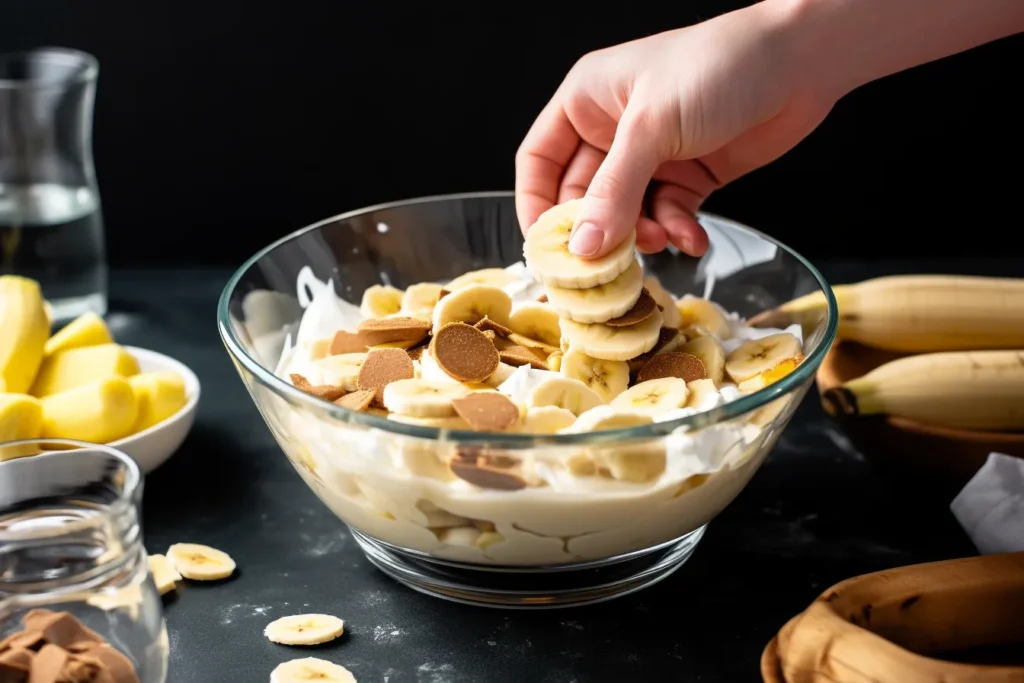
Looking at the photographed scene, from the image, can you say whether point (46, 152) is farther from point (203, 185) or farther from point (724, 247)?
point (724, 247)

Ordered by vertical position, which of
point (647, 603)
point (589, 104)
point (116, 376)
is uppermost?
point (589, 104)

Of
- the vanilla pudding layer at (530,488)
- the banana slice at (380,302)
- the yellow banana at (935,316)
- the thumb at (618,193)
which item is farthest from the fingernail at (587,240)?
the yellow banana at (935,316)

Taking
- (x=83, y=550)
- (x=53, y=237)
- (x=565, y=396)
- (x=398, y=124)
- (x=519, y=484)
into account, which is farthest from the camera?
(x=398, y=124)

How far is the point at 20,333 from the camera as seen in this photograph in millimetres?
1418

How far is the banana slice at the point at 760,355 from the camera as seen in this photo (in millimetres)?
1244

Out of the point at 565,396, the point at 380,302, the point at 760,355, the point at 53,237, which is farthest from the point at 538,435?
the point at 53,237

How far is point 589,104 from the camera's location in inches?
55.5

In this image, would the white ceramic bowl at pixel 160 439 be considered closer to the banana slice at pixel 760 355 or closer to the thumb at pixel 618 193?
the thumb at pixel 618 193

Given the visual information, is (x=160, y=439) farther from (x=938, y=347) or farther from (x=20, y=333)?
(x=938, y=347)

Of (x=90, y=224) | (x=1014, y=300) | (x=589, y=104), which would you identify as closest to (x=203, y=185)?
(x=90, y=224)

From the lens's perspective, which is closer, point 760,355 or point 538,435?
point 538,435

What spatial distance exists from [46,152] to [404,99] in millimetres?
569

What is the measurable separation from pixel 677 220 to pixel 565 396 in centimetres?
38

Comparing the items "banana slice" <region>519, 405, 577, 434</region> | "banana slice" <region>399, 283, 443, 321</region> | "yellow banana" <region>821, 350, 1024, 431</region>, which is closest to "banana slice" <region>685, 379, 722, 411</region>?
"banana slice" <region>519, 405, 577, 434</region>
